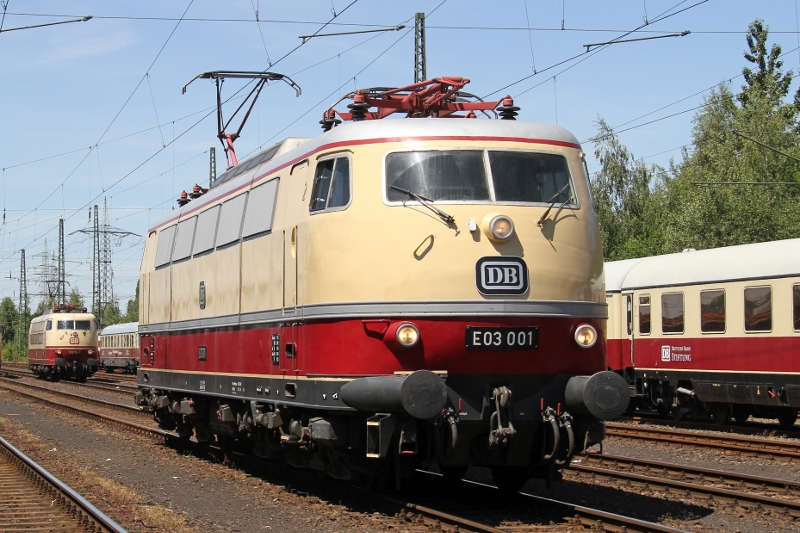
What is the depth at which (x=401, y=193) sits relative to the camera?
9.93m

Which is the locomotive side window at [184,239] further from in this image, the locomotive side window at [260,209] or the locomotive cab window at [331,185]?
the locomotive cab window at [331,185]

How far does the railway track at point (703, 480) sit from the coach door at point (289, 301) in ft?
14.3

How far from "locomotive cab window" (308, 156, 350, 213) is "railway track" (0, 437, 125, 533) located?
3.63m

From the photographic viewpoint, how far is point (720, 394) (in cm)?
2038

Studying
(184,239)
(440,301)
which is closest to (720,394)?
(184,239)

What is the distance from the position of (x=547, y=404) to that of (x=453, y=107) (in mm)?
4049

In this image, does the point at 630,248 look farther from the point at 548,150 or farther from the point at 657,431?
the point at 548,150

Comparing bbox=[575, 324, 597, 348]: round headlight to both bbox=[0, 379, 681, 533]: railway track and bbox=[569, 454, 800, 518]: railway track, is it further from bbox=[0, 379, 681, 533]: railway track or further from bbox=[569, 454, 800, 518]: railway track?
bbox=[569, 454, 800, 518]: railway track

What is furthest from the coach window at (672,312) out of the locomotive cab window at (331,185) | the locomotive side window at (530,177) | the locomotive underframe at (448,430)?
the locomotive cab window at (331,185)

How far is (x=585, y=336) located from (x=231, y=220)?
5435 mm

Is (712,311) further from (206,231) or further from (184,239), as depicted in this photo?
(206,231)

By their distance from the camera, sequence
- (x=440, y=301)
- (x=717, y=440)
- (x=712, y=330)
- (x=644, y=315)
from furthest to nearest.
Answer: (x=644, y=315) → (x=712, y=330) → (x=717, y=440) → (x=440, y=301)

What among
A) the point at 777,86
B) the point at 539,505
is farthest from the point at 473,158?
the point at 777,86

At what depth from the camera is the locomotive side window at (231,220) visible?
13156 mm
